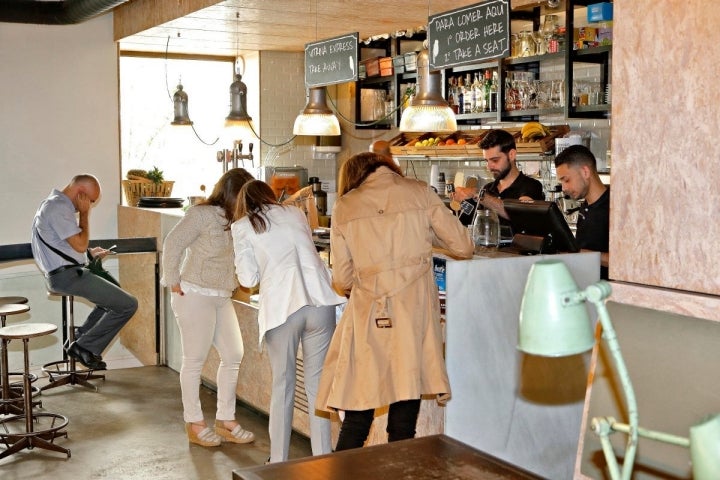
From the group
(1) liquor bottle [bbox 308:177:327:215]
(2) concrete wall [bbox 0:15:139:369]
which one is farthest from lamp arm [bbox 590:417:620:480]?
(1) liquor bottle [bbox 308:177:327:215]

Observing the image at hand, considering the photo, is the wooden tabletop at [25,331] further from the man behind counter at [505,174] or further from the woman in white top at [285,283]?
the man behind counter at [505,174]

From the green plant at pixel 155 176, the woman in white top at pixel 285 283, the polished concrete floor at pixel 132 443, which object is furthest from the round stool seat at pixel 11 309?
the green plant at pixel 155 176

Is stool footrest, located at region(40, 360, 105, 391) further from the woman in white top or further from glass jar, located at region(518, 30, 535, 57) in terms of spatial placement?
glass jar, located at region(518, 30, 535, 57)

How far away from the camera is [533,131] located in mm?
7457

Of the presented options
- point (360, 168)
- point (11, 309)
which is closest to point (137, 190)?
point (11, 309)

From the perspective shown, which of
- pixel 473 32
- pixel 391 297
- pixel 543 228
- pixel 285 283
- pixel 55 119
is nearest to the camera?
pixel 391 297

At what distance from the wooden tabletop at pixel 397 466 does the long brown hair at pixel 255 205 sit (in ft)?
7.35

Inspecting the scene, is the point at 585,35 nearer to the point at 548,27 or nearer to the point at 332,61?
the point at 548,27

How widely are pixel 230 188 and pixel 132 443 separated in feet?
6.17

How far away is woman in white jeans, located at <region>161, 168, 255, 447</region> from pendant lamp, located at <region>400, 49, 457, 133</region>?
1283 mm

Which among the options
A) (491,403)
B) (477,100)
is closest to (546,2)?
(477,100)

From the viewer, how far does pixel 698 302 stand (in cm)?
254

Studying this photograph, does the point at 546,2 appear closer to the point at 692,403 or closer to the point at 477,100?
the point at 477,100

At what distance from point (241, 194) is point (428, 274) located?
118 cm
